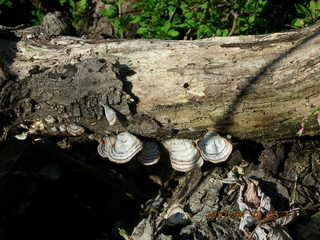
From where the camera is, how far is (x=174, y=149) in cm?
427

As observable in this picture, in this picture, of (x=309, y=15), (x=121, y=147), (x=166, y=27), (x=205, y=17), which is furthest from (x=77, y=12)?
(x=309, y=15)

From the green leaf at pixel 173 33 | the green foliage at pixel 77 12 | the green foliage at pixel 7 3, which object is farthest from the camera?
the green foliage at pixel 77 12

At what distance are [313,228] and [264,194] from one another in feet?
2.47

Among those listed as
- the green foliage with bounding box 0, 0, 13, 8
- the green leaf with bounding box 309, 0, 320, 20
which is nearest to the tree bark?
the green leaf with bounding box 309, 0, 320, 20

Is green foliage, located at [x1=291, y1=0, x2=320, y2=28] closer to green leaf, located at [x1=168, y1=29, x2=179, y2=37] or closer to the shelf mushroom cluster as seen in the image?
green leaf, located at [x1=168, y1=29, x2=179, y2=37]

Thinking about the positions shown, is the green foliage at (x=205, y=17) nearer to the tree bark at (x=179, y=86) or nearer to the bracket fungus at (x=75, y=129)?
the tree bark at (x=179, y=86)

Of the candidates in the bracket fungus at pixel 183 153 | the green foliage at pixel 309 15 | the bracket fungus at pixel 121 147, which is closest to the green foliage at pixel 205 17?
the green foliage at pixel 309 15

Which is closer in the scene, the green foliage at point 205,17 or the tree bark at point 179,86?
the tree bark at point 179,86

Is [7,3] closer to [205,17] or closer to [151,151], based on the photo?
[205,17]

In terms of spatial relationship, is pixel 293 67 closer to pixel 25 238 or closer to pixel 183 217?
pixel 183 217

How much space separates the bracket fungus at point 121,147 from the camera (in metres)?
3.97

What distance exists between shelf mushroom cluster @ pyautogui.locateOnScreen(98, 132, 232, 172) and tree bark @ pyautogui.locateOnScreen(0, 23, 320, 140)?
0.12 metres

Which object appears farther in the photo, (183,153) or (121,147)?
(183,153)

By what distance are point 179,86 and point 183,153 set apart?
80cm
